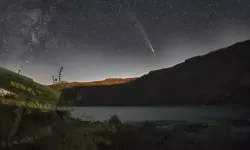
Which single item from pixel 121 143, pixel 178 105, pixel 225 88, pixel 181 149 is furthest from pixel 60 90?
pixel 225 88

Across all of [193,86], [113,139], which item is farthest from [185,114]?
[113,139]

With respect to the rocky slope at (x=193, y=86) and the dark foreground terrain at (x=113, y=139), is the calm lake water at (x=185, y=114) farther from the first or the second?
the dark foreground terrain at (x=113, y=139)

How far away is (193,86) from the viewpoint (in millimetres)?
115688

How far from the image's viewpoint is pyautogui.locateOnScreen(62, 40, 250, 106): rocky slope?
350ft

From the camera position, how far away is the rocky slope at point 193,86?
10669 centimetres

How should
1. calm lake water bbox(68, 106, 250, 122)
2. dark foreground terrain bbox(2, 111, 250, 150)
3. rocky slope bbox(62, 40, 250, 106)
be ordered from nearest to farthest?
dark foreground terrain bbox(2, 111, 250, 150) → calm lake water bbox(68, 106, 250, 122) → rocky slope bbox(62, 40, 250, 106)

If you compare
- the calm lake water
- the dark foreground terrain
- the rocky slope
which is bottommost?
the dark foreground terrain

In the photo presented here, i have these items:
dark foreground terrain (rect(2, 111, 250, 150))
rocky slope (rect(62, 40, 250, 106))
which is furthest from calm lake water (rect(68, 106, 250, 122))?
dark foreground terrain (rect(2, 111, 250, 150))

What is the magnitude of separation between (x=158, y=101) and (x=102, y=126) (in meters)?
123

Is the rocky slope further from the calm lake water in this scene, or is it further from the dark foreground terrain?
the dark foreground terrain

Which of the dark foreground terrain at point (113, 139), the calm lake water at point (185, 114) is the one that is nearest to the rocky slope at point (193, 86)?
the calm lake water at point (185, 114)

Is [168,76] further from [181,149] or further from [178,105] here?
[181,149]

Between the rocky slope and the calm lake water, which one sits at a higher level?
the rocky slope

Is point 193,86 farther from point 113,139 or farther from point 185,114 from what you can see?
point 113,139
